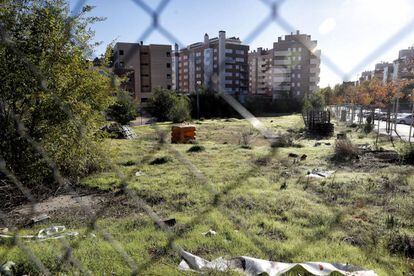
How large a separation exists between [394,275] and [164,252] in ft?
3.26

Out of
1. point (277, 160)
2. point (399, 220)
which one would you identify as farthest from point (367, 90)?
point (399, 220)

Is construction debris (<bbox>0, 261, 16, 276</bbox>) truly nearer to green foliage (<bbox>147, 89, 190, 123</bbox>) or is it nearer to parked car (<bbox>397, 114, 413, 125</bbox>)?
green foliage (<bbox>147, 89, 190, 123</bbox>)

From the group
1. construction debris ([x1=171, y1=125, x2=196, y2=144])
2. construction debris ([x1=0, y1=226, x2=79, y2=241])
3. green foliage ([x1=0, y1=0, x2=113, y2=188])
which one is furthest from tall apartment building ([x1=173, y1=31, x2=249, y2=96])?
construction debris ([x1=171, y1=125, x2=196, y2=144])

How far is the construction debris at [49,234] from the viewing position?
170 cm

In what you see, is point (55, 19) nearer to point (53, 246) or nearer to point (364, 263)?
point (53, 246)

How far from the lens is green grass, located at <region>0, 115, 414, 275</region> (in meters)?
1.46

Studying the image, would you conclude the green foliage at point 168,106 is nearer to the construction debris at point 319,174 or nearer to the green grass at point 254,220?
the green grass at point 254,220

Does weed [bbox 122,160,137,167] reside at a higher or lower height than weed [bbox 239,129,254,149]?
higher

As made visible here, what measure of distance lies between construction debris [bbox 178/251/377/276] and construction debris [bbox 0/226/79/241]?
2.50 feet

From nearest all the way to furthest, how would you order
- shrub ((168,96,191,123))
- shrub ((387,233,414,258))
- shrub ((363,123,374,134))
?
1. shrub ((387,233,414,258))
2. shrub ((363,123,374,134))
3. shrub ((168,96,191,123))

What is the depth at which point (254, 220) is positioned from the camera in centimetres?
212

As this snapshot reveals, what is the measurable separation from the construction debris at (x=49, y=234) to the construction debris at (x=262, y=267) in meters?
0.76

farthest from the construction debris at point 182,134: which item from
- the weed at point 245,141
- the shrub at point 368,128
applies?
the shrub at point 368,128

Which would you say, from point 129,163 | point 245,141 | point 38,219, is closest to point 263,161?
point 129,163
